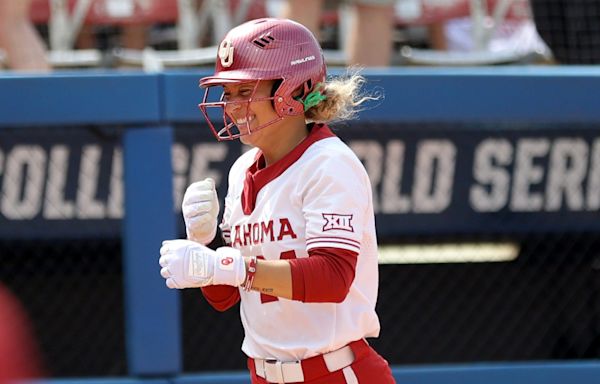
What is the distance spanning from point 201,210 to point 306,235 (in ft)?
0.97

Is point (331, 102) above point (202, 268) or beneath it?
above

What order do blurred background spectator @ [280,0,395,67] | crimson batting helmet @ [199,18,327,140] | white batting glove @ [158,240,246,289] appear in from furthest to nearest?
blurred background spectator @ [280,0,395,67]
crimson batting helmet @ [199,18,327,140]
white batting glove @ [158,240,246,289]

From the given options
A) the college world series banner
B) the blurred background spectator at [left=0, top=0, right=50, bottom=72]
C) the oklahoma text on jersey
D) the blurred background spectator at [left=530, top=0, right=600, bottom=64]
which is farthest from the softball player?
the blurred background spectator at [left=530, top=0, right=600, bottom=64]

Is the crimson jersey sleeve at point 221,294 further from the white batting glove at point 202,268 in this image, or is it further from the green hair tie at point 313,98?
the green hair tie at point 313,98

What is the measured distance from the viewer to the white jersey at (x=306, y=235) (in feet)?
8.93

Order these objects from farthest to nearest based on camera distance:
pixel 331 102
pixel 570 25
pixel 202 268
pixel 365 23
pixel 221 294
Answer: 1. pixel 570 25
2. pixel 365 23
3. pixel 221 294
4. pixel 331 102
5. pixel 202 268

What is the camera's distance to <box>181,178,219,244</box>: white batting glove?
2.88 metres

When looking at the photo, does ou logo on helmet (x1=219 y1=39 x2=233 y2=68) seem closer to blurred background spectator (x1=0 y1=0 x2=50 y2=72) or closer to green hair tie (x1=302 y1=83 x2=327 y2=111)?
green hair tie (x1=302 y1=83 x2=327 y2=111)

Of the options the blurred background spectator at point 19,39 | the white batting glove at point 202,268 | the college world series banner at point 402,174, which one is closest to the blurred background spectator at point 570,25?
the college world series banner at point 402,174

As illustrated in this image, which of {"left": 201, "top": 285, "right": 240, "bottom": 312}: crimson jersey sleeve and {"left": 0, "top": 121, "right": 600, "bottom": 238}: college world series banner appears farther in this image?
{"left": 0, "top": 121, "right": 600, "bottom": 238}: college world series banner

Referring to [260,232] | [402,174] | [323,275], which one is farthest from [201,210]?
[402,174]

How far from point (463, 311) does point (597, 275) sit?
0.49 m

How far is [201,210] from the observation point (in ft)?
9.45

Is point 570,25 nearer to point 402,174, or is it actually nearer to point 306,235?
point 402,174
